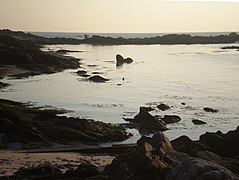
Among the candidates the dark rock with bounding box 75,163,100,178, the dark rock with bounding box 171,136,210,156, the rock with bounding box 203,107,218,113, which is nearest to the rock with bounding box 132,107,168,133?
the dark rock with bounding box 171,136,210,156

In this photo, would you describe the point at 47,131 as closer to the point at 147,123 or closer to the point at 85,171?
the point at 147,123

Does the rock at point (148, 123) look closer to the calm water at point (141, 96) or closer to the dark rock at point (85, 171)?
the calm water at point (141, 96)

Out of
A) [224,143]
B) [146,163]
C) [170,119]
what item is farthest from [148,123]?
[146,163]

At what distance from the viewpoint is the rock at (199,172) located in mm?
9547

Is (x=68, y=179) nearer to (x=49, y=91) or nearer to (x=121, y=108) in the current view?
(x=121, y=108)

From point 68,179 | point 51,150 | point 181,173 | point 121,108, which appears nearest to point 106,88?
point 121,108

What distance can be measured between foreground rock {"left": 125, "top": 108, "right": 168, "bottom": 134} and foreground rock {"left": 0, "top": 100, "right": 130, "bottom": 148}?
216cm

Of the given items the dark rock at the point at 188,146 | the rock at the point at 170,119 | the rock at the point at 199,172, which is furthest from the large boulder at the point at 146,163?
the rock at the point at 170,119

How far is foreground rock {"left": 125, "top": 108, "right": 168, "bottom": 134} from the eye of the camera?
1049 inches

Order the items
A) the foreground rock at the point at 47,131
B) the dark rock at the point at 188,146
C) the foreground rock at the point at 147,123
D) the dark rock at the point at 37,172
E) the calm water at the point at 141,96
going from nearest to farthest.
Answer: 1. the dark rock at the point at 37,172
2. the dark rock at the point at 188,146
3. the foreground rock at the point at 47,131
4. the foreground rock at the point at 147,123
5. the calm water at the point at 141,96

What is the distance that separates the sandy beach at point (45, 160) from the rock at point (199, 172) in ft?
20.3

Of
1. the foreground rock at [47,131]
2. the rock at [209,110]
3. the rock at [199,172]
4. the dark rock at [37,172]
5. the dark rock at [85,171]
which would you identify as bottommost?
the rock at [209,110]

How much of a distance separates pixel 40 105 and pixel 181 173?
25130 millimetres

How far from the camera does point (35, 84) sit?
49.5m
